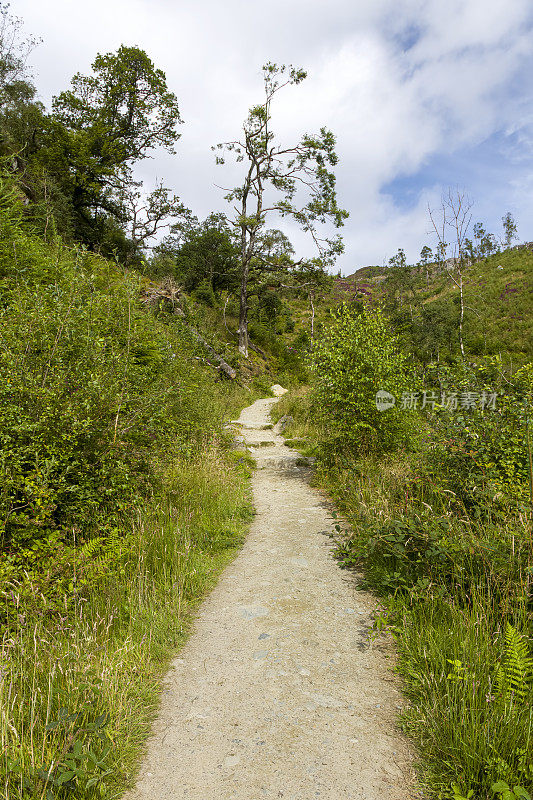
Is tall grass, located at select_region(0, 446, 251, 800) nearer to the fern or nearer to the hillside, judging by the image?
the fern

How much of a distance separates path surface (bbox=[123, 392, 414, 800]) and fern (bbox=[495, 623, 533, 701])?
656 mm

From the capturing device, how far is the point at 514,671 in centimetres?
205

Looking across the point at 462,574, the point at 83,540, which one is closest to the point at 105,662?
the point at 83,540

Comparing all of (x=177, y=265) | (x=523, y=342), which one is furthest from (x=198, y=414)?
(x=523, y=342)

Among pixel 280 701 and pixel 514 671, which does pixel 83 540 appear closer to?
pixel 280 701

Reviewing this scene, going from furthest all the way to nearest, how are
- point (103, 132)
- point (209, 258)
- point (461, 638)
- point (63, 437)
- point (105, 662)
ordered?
point (209, 258) → point (103, 132) → point (63, 437) → point (461, 638) → point (105, 662)

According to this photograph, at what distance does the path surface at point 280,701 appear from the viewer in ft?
6.41

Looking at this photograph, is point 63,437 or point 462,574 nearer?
point 462,574

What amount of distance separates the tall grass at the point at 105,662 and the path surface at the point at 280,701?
6.6 inches

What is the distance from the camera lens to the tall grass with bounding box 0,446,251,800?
1.82 meters

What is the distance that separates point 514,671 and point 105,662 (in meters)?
2.38

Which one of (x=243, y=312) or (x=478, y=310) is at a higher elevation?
(x=478, y=310)

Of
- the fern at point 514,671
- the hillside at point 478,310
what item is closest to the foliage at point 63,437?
the fern at point 514,671

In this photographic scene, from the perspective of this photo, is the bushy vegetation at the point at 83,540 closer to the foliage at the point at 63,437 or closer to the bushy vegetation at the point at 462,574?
the foliage at the point at 63,437
